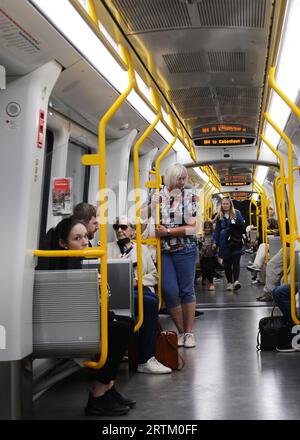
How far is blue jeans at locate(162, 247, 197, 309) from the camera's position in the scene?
6.15 meters

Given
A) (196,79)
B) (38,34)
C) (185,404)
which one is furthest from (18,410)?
(196,79)

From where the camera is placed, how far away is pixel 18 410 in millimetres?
3754

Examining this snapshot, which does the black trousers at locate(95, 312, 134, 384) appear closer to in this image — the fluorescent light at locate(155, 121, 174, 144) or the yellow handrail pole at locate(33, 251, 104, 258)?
the yellow handrail pole at locate(33, 251, 104, 258)

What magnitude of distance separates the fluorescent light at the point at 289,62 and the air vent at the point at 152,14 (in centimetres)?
77

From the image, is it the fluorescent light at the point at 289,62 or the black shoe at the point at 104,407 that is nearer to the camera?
the black shoe at the point at 104,407

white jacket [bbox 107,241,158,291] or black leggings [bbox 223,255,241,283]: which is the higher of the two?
white jacket [bbox 107,241,158,291]

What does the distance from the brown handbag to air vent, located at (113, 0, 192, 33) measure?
2540 mm

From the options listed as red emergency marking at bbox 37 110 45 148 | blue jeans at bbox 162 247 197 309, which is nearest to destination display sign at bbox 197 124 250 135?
blue jeans at bbox 162 247 197 309

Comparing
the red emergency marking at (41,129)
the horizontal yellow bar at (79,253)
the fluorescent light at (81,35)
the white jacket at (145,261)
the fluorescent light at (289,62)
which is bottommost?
the white jacket at (145,261)

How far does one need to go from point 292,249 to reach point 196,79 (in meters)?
2.12

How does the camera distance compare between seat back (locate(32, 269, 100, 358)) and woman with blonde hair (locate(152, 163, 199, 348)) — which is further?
woman with blonde hair (locate(152, 163, 199, 348))

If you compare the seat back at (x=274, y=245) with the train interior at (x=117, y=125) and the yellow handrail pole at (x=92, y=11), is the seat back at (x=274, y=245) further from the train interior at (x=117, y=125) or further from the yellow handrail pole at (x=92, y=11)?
the yellow handrail pole at (x=92, y=11)

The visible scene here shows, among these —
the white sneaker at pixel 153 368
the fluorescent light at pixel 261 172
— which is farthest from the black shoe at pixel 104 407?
the fluorescent light at pixel 261 172

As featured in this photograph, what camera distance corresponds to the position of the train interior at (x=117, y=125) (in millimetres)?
3807
